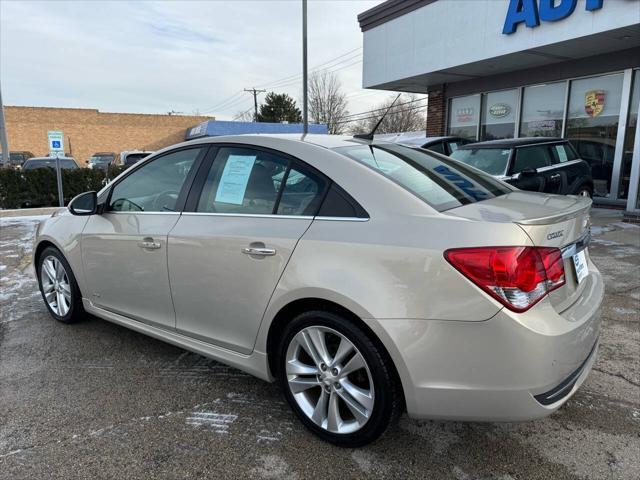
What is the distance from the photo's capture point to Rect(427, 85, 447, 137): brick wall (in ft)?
46.7

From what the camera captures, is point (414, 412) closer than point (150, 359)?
Yes

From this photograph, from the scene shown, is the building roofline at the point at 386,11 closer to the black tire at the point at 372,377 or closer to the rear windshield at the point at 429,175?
the rear windshield at the point at 429,175

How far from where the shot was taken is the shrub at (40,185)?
12.0 metres

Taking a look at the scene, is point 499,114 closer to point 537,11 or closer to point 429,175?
point 537,11

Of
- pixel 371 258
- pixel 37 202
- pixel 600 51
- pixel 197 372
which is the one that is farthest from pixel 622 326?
pixel 37 202

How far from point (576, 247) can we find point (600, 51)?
9.92m

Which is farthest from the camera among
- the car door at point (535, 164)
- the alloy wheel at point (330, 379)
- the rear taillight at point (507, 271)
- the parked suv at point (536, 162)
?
the parked suv at point (536, 162)

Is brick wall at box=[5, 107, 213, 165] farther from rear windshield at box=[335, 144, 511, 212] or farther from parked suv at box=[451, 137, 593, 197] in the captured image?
rear windshield at box=[335, 144, 511, 212]

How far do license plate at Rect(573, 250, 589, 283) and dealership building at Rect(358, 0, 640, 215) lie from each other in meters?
7.67

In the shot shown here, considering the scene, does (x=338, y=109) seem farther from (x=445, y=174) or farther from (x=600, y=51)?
(x=445, y=174)

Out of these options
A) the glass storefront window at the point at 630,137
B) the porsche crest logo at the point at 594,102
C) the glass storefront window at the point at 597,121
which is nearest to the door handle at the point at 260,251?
the glass storefront window at the point at 630,137

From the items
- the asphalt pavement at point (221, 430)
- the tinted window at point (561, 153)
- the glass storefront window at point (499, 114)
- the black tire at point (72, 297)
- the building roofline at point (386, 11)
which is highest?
the building roofline at point (386, 11)

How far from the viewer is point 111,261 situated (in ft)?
11.1

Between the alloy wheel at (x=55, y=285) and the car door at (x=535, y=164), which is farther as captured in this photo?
the car door at (x=535, y=164)
